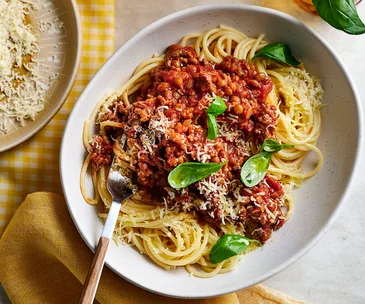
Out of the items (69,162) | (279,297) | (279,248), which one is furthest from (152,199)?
(279,297)

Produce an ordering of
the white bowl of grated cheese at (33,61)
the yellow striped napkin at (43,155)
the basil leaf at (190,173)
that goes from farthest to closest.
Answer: the yellow striped napkin at (43,155)
the white bowl of grated cheese at (33,61)
the basil leaf at (190,173)

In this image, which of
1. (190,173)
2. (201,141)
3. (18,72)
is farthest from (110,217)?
(18,72)

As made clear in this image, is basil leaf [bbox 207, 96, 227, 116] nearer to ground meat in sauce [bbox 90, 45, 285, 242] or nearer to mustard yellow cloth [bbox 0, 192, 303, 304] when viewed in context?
ground meat in sauce [bbox 90, 45, 285, 242]

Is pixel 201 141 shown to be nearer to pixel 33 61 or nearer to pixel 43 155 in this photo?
pixel 43 155

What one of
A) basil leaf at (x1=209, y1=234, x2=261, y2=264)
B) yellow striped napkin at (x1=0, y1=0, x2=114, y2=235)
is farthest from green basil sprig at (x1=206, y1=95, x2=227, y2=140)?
yellow striped napkin at (x1=0, y1=0, x2=114, y2=235)

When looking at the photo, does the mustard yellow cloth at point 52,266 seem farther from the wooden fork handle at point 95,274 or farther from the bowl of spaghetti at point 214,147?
the wooden fork handle at point 95,274

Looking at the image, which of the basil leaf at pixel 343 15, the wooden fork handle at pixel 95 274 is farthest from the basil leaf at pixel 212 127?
the basil leaf at pixel 343 15
